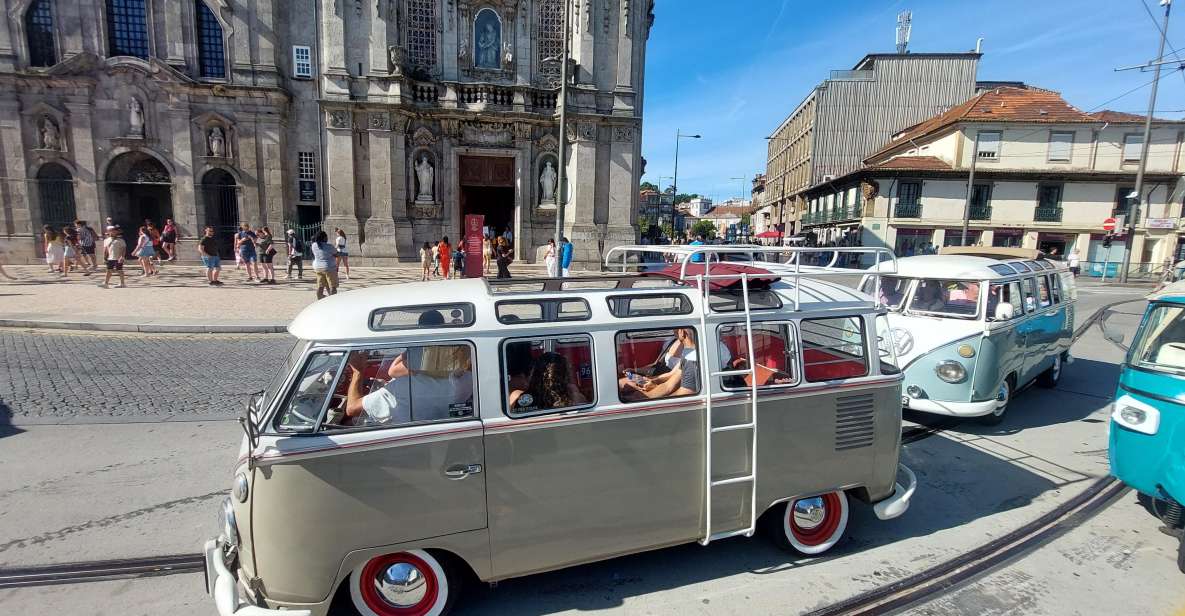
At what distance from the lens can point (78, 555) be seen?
3852 mm

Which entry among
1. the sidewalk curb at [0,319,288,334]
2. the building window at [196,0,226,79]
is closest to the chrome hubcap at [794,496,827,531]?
the sidewalk curb at [0,319,288,334]

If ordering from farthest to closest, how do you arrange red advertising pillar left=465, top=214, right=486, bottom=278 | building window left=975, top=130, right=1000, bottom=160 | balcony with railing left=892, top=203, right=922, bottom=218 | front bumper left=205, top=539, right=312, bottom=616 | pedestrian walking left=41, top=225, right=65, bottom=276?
balcony with railing left=892, top=203, right=922, bottom=218 → building window left=975, top=130, right=1000, bottom=160 → red advertising pillar left=465, top=214, right=486, bottom=278 → pedestrian walking left=41, top=225, right=65, bottom=276 → front bumper left=205, top=539, right=312, bottom=616

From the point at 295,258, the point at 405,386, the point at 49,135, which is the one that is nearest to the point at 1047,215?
the point at 295,258

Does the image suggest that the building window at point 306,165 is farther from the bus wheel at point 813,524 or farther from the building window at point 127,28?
the bus wheel at point 813,524

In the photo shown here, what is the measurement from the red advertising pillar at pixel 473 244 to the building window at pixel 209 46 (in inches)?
566

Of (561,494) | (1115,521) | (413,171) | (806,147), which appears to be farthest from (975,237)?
(561,494)

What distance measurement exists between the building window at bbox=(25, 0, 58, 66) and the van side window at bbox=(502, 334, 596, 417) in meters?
30.0

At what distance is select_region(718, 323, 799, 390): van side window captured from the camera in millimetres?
3717

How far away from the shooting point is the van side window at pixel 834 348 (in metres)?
3.99

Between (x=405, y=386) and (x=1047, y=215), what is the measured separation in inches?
1666

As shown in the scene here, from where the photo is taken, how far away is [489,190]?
90.5 feet

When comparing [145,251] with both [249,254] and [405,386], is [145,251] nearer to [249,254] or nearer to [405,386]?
[249,254]

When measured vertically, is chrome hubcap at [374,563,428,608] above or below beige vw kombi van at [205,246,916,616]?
below

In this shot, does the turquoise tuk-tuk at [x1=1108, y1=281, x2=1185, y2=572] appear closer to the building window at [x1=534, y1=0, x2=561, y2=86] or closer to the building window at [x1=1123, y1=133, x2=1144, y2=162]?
the building window at [x1=534, y1=0, x2=561, y2=86]
